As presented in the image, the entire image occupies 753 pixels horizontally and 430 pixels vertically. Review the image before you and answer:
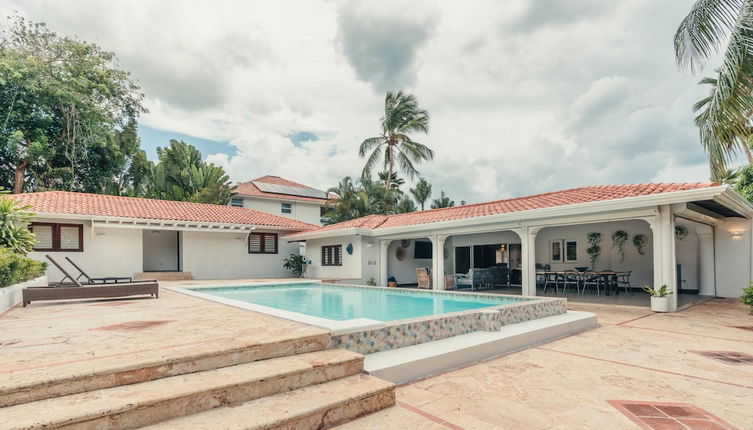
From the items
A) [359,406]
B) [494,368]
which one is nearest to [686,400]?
[494,368]

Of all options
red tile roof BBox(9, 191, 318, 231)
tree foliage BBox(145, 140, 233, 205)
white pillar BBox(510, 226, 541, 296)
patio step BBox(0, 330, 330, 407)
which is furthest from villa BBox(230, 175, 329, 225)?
patio step BBox(0, 330, 330, 407)

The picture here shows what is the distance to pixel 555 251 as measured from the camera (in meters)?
18.2

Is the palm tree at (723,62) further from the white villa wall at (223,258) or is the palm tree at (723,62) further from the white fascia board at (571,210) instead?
the white villa wall at (223,258)

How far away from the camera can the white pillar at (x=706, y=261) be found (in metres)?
13.6

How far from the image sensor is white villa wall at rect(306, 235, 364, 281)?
18141 millimetres

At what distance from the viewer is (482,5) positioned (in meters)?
12.3

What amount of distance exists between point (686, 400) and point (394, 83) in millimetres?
25931

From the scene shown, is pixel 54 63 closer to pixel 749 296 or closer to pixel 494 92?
pixel 494 92

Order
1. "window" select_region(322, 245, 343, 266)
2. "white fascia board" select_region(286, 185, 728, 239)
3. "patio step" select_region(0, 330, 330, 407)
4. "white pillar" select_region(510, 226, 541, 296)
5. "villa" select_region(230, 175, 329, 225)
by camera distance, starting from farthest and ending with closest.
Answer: "villa" select_region(230, 175, 329, 225)
"window" select_region(322, 245, 343, 266)
"white pillar" select_region(510, 226, 541, 296)
"white fascia board" select_region(286, 185, 728, 239)
"patio step" select_region(0, 330, 330, 407)

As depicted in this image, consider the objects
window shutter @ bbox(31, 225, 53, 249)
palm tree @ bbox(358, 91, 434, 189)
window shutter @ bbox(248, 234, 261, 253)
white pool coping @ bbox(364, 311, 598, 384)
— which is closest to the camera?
white pool coping @ bbox(364, 311, 598, 384)

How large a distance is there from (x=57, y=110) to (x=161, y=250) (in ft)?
39.1

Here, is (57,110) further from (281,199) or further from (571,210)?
(571,210)

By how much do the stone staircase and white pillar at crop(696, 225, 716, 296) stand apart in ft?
49.2

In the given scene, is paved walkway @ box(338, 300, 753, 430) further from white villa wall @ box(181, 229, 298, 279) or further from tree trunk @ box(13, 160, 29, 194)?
tree trunk @ box(13, 160, 29, 194)
